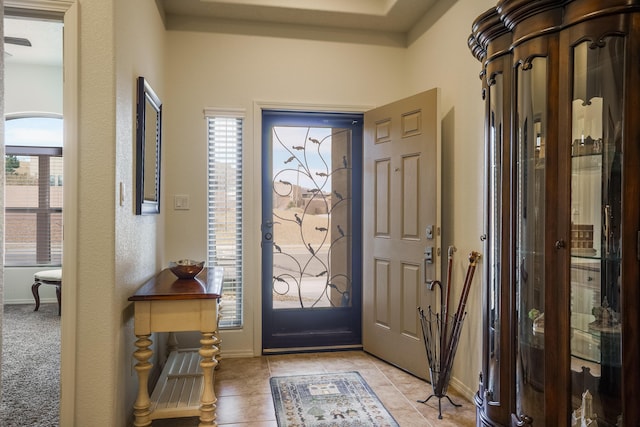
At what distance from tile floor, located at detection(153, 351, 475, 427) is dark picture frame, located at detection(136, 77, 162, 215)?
1.32 m

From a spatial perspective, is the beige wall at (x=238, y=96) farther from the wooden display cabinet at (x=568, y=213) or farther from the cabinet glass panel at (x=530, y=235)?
the cabinet glass panel at (x=530, y=235)

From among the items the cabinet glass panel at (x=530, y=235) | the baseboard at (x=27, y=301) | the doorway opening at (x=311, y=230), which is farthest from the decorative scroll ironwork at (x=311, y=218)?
the baseboard at (x=27, y=301)

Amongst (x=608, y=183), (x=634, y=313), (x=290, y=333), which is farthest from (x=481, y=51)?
(x=290, y=333)

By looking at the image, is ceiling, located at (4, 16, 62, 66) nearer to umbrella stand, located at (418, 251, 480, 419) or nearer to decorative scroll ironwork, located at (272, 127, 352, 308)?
decorative scroll ironwork, located at (272, 127, 352, 308)

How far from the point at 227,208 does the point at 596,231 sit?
2792 millimetres

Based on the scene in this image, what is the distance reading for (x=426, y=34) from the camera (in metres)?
3.48

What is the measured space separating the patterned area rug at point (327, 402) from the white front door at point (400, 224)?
0.49 m

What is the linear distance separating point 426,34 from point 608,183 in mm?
2479

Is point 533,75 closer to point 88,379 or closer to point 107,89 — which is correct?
point 107,89

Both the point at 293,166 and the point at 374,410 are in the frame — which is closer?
the point at 374,410

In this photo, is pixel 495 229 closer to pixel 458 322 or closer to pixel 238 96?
pixel 458 322

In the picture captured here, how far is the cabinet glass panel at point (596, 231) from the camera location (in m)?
1.38

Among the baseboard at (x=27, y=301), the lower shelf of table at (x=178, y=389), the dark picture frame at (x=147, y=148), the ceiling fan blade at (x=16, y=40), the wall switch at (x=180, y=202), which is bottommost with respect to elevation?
the baseboard at (x=27, y=301)

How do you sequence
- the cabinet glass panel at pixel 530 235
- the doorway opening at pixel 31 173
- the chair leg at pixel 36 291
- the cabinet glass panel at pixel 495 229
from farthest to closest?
1. the doorway opening at pixel 31 173
2. the chair leg at pixel 36 291
3. the cabinet glass panel at pixel 495 229
4. the cabinet glass panel at pixel 530 235
